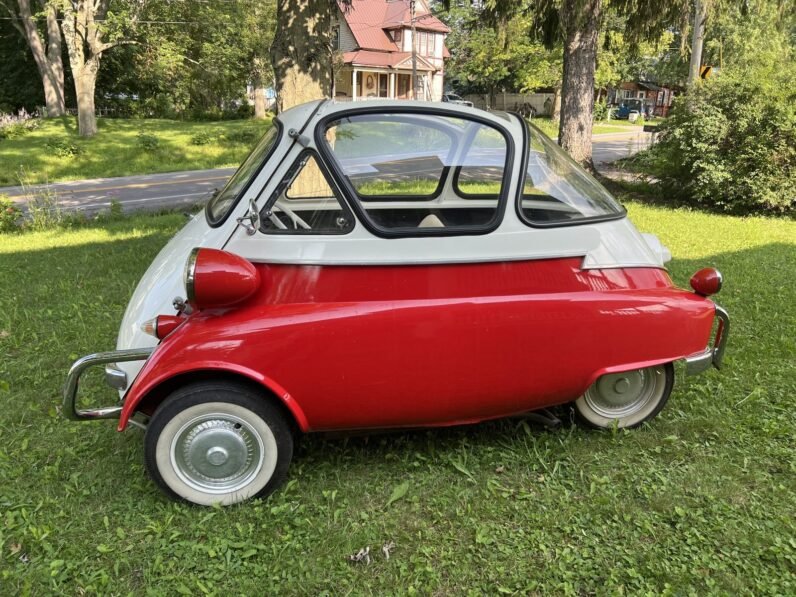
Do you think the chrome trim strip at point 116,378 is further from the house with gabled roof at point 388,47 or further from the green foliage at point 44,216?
the house with gabled roof at point 388,47

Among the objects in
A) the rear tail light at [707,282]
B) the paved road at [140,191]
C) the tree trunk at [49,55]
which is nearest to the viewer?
the rear tail light at [707,282]

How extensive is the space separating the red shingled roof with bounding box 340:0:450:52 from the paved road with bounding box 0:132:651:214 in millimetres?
27607

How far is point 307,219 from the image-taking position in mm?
2848

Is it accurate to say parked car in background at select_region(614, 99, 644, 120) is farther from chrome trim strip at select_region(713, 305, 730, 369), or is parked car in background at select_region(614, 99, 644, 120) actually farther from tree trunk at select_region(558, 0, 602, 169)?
chrome trim strip at select_region(713, 305, 730, 369)

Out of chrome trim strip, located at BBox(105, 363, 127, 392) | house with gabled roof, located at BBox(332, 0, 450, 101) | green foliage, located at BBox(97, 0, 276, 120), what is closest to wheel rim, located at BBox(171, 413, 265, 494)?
chrome trim strip, located at BBox(105, 363, 127, 392)

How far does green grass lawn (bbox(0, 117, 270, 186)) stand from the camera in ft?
58.0

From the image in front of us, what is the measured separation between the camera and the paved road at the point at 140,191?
494 inches

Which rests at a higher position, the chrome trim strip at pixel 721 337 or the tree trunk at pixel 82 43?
the tree trunk at pixel 82 43

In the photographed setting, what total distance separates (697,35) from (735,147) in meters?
4.41

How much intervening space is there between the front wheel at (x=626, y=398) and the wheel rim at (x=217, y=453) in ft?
5.76

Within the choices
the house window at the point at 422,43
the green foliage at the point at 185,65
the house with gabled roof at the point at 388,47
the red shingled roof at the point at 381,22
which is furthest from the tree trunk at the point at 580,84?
the house window at the point at 422,43

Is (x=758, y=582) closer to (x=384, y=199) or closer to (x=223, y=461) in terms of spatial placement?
(x=223, y=461)

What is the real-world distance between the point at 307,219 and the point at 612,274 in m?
1.53

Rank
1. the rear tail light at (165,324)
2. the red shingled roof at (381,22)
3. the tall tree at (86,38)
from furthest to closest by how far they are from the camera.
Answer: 1. the red shingled roof at (381,22)
2. the tall tree at (86,38)
3. the rear tail light at (165,324)
